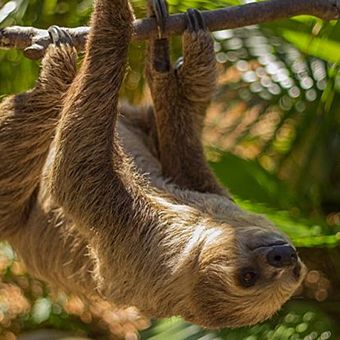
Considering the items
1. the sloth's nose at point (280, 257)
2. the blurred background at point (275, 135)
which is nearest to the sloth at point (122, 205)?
the sloth's nose at point (280, 257)

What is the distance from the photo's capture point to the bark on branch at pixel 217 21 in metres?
3.76

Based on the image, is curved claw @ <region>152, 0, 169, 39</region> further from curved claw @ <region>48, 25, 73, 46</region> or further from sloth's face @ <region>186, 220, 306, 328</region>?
sloth's face @ <region>186, 220, 306, 328</region>

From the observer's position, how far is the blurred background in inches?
193

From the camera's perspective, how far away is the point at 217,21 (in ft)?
12.9

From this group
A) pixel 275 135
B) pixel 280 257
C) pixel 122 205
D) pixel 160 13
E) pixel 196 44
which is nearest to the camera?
pixel 280 257

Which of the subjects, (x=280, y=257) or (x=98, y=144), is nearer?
(x=280, y=257)

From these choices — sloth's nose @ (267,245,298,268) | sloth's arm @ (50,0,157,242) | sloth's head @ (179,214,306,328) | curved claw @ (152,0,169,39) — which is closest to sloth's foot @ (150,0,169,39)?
curved claw @ (152,0,169,39)

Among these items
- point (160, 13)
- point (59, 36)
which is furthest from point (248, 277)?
point (59, 36)

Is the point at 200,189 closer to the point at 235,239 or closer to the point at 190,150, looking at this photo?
the point at 190,150

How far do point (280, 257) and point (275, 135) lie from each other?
108 inches

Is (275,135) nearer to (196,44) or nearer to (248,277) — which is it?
(196,44)

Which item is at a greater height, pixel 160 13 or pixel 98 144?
pixel 160 13

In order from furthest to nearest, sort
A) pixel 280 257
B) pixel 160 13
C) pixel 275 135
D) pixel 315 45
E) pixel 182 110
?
1. pixel 275 135
2. pixel 315 45
3. pixel 182 110
4. pixel 160 13
5. pixel 280 257

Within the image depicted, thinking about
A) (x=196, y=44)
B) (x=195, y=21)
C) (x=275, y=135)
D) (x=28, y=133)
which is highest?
(x=195, y=21)
